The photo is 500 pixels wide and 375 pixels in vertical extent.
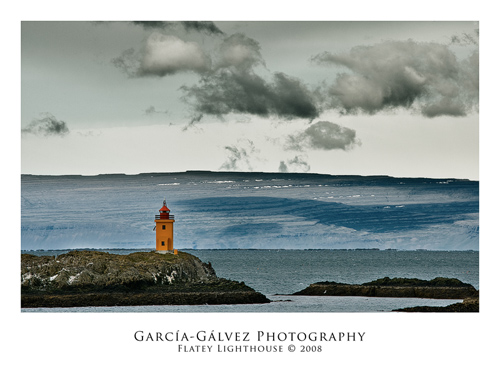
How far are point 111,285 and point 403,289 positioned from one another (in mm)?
14532

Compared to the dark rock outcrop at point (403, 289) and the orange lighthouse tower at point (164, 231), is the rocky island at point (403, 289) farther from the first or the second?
the orange lighthouse tower at point (164, 231)

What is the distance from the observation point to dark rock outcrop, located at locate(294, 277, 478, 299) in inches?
1498

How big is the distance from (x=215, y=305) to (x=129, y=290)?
3504 mm

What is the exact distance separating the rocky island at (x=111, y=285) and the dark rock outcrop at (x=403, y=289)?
20.1 feet

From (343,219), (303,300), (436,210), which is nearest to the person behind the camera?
(303,300)

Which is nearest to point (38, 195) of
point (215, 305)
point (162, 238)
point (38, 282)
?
point (162, 238)

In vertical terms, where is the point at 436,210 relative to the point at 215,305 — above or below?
above

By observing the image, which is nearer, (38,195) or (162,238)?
(162,238)

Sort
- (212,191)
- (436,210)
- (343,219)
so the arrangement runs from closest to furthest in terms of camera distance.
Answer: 1. (212,191)
2. (436,210)
3. (343,219)

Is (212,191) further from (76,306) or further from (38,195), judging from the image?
(76,306)

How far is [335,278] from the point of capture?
64188mm

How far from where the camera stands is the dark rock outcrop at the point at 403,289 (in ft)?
125

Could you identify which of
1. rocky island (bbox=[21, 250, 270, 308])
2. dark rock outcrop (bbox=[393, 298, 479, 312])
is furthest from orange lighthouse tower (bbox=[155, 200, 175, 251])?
dark rock outcrop (bbox=[393, 298, 479, 312])

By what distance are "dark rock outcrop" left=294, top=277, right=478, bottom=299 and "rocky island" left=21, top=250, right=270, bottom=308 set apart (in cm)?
612
